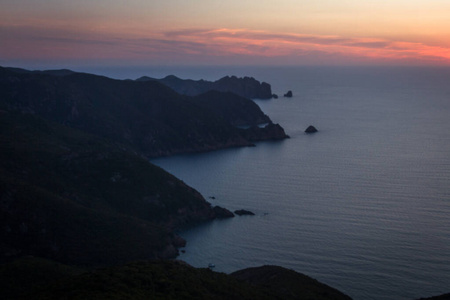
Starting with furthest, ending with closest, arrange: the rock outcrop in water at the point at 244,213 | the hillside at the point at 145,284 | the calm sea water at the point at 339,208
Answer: the rock outcrop in water at the point at 244,213
the calm sea water at the point at 339,208
the hillside at the point at 145,284

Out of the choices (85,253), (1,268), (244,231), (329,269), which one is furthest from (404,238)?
(1,268)

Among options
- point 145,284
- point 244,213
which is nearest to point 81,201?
point 244,213

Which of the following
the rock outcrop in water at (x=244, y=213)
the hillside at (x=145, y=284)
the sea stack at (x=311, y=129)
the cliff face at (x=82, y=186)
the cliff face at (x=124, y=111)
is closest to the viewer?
the hillside at (x=145, y=284)

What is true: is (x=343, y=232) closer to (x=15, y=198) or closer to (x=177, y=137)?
(x=15, y=198)

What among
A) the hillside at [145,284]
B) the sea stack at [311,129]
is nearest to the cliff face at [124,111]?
the sea stack at [311,129]

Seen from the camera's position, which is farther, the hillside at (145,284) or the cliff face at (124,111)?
the cliff face at (124,111)

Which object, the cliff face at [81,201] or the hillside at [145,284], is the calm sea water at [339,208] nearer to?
the cliff face at [81,201]
